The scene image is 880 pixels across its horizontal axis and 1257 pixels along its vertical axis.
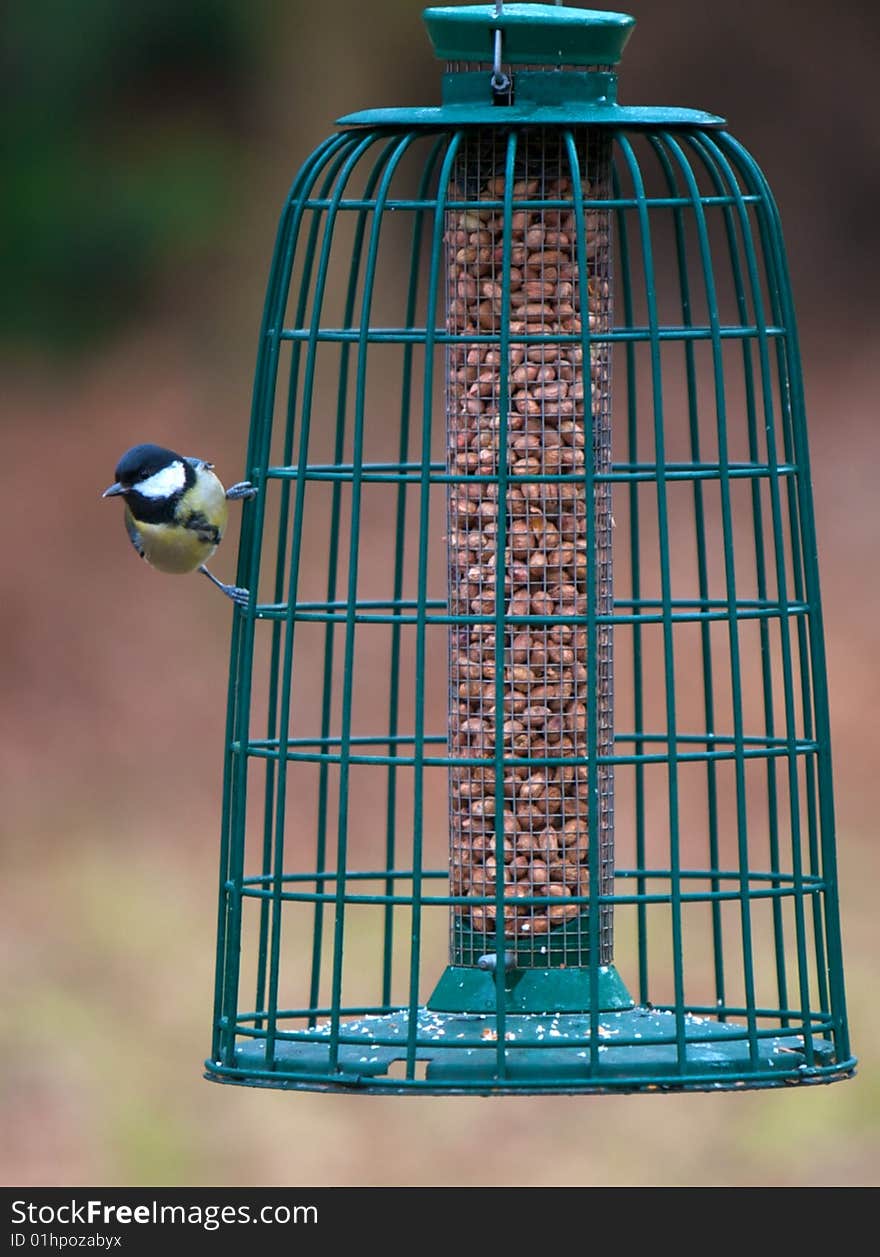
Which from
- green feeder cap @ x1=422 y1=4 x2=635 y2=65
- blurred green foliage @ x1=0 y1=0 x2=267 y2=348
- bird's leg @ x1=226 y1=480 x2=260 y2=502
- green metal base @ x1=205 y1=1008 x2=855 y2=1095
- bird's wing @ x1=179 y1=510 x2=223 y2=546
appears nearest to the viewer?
green metal base @ x1=205 y1=1008 x2=855 y2=1095

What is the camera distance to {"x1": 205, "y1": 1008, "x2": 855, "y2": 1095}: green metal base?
15.2 ft

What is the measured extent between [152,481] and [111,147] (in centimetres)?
767

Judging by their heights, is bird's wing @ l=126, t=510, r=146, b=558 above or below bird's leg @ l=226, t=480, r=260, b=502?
above

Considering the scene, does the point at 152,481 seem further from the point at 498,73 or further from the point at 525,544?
the point at 498,73

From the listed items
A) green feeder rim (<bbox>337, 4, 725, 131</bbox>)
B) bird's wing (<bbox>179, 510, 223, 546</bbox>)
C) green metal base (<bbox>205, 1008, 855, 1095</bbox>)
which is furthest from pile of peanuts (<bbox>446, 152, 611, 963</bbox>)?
bird's wing (<bbox>179, 510, 223, 546</bbox>)

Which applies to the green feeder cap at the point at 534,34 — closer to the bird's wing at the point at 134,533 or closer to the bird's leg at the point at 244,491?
the bird's leg at the point at 244,491

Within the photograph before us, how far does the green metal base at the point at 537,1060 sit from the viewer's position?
15.2 feet

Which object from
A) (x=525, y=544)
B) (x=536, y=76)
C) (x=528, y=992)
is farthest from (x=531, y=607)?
(x=536, y=76)

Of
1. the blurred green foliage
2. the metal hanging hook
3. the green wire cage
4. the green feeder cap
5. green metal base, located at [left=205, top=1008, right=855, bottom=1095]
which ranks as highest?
the blurred green foliage

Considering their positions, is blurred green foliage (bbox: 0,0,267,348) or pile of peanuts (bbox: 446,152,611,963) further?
blurred green foliage (bbox: 0,0,267,348)

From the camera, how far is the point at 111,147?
13.9 metres

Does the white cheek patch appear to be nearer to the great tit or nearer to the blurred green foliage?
the great tit

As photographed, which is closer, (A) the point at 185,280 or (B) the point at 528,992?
(B) the point at 528,992

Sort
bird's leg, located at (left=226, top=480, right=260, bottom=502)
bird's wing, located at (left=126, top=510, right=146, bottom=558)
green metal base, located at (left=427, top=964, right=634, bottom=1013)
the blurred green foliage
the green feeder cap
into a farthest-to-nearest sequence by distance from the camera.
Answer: the blurred green foliage < bird's wing, located at (left=126, top=510, right=146, bottom=558) < bird's leg, located at (left=226, top=480, right=260, bottom=502) < green metal base, located at (left=427, top=964, right=634, bottom=1013) < the green feeder cap
